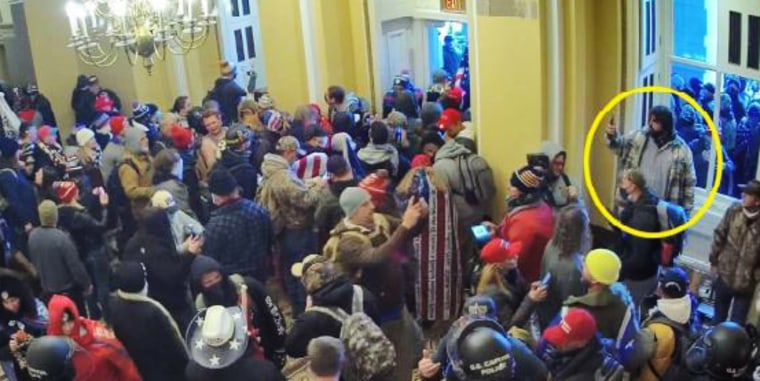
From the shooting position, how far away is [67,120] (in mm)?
11992

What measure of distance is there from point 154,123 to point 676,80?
16.7 feet

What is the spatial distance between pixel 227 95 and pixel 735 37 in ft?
17.7

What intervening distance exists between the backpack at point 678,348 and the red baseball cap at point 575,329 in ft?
1.88

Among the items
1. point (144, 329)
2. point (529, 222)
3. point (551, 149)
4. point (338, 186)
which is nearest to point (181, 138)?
point (338, 186)

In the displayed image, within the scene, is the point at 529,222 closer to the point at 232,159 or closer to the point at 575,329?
the point at 575,329

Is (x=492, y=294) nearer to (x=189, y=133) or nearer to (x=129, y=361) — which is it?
(x=129, y=361)

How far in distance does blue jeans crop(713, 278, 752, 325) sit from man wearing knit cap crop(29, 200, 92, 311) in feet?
13.6

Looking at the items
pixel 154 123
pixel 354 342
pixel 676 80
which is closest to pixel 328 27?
pixel 154 123

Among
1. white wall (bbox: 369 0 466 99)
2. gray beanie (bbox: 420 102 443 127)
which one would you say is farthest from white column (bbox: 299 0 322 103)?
gray beanie (bbox: 420 102 443 127)

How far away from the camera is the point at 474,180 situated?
251 inches

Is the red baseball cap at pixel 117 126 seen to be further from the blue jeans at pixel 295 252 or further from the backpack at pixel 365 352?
the backpack at pixel 365 352

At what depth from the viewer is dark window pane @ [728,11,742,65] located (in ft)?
19.9

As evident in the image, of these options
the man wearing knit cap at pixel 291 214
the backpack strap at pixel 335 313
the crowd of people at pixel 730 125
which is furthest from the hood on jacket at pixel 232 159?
the crowd of people at pixel 730 125

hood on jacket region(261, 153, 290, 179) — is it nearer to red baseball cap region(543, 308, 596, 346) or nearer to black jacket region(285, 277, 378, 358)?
black jacket region(285, 277, 378, 358)
